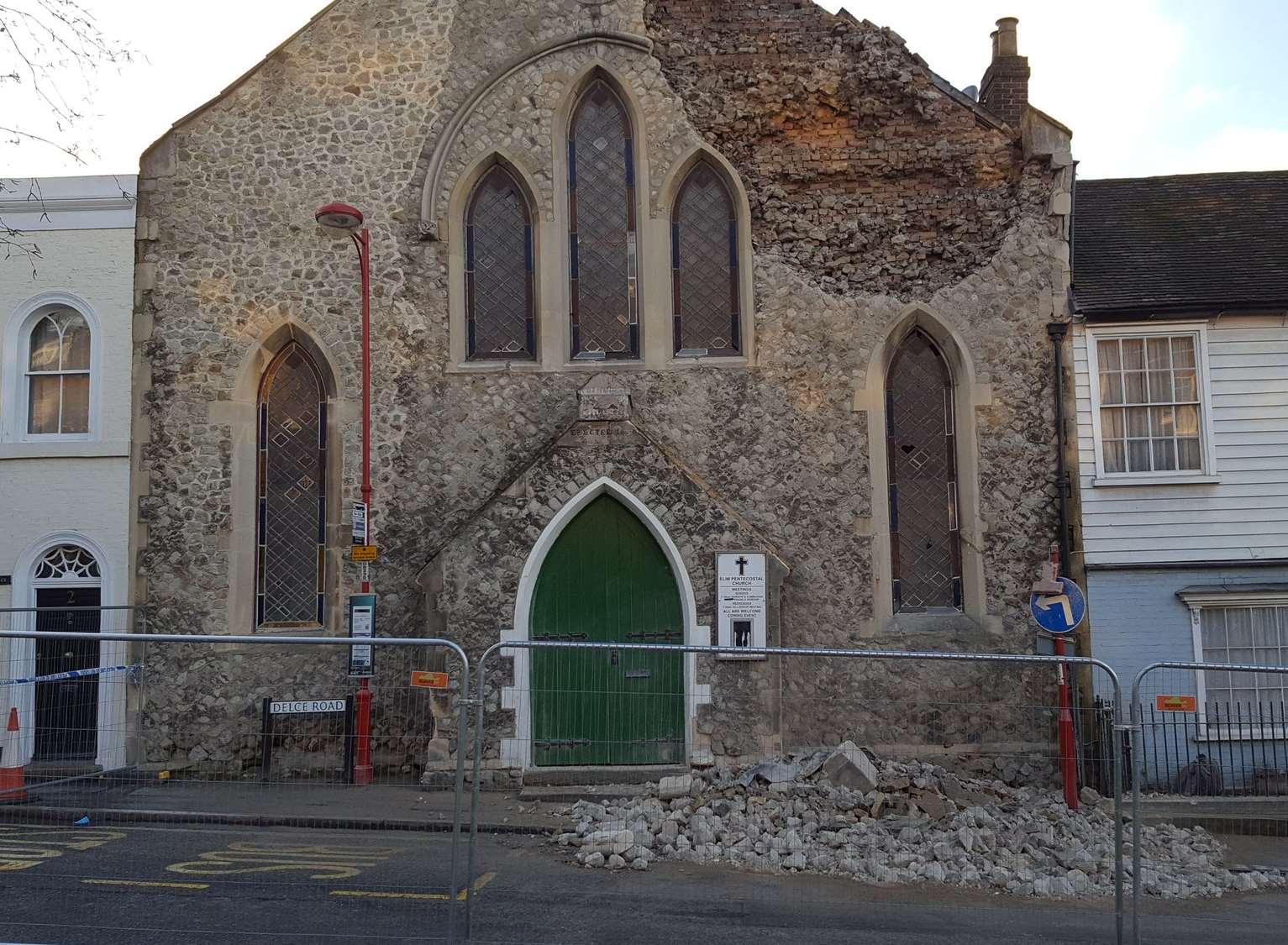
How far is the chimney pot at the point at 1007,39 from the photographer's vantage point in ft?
51.1

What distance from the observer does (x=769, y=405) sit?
13.5m

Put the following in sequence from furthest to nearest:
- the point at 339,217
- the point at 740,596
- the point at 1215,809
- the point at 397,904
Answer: the point at 740,596 → the point at 339,217 → the point at 1215,809 → the point at 397,904

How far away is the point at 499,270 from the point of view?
46.1ft

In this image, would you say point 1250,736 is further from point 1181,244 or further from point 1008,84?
point 1008,84

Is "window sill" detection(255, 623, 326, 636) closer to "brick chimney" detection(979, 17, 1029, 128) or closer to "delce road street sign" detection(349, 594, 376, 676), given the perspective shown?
"delce road street sign" detection(349, 594, 376, 676)

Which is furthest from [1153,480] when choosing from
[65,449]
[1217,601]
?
[65,449]

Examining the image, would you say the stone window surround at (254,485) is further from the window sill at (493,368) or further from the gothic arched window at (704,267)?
the gothic arched window at (704,267)

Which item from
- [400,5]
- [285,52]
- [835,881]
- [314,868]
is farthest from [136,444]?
[835,881]

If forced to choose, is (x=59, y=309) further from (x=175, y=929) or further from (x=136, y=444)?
(x=175, y=929)

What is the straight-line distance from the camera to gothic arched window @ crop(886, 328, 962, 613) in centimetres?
1352

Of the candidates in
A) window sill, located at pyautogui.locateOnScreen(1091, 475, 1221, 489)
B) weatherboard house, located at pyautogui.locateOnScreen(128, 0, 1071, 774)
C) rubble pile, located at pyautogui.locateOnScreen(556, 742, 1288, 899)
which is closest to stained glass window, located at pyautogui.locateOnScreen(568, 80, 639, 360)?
weatherboard house, located at pyautogui.locateOnScreen(128, 0, 1071, 774)

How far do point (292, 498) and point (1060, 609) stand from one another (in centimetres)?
876

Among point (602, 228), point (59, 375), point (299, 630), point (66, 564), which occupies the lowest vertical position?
point (299, 630)

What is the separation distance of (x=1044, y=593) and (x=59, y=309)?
1197cm
